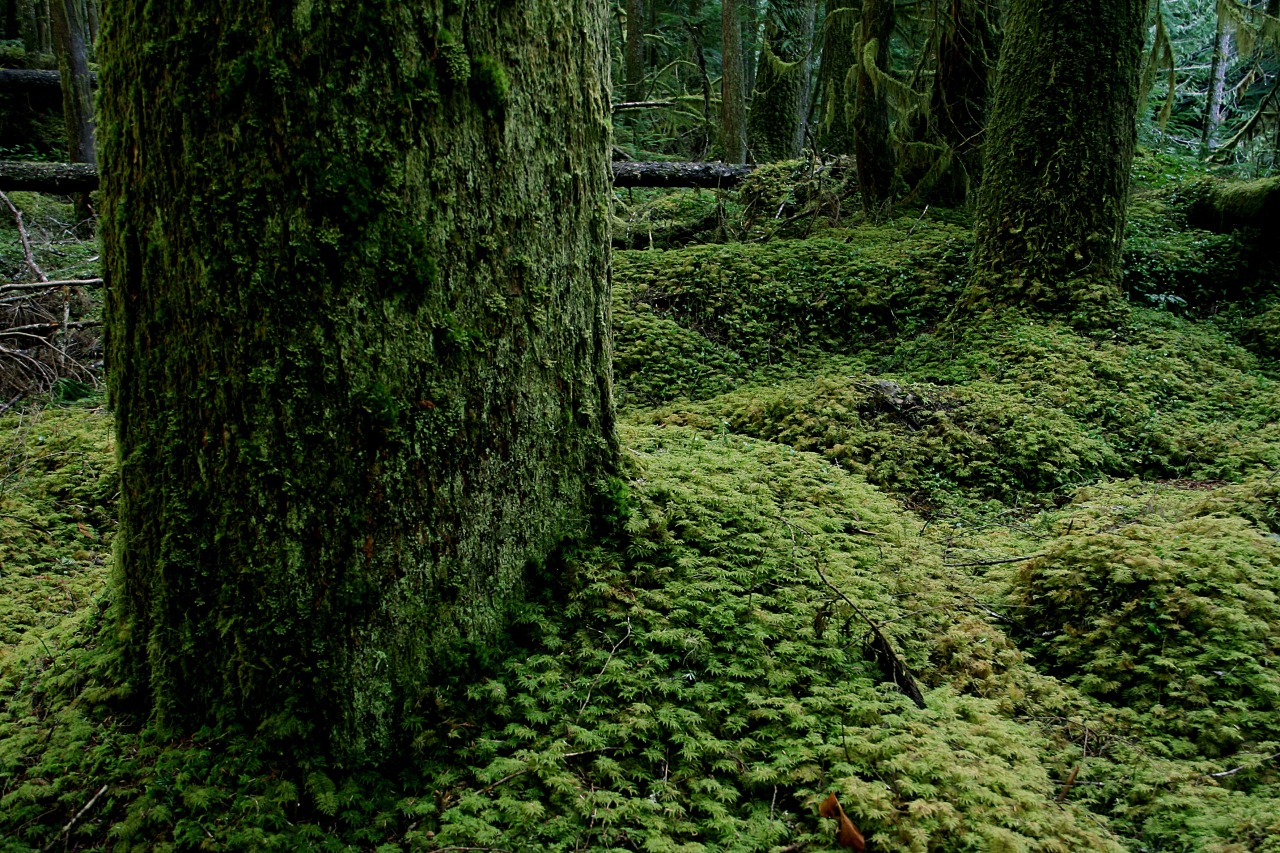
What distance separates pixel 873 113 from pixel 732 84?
15.5 feet

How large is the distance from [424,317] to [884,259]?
6.43 metres

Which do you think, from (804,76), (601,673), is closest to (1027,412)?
(601,673)

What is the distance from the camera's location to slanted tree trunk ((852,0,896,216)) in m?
8.47

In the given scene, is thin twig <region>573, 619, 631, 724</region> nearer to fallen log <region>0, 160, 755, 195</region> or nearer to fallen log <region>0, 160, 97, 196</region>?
fallen log <region>0, 160, 755, 195</region>

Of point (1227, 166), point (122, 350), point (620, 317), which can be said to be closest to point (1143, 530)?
point (122, 350)

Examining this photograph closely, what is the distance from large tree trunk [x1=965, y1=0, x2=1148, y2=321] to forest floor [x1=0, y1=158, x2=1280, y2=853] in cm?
160

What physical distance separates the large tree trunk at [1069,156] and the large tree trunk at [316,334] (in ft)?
17.5

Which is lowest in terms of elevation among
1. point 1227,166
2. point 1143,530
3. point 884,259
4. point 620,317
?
point 1143,530

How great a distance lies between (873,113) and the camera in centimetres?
884

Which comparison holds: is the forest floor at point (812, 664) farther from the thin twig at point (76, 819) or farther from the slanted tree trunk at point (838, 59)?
the slanted tree trunk at point (838, 59)

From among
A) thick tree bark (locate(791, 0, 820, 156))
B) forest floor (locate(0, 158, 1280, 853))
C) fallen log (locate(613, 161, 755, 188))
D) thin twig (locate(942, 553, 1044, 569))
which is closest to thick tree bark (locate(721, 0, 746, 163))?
thick tree bark (locate(791, 0, 820, 156))

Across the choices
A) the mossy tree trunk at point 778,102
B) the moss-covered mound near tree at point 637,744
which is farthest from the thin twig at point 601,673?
the mossy tree trunk at point 778,102

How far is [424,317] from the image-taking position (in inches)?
82.0

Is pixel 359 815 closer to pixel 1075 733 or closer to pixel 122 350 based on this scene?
pixel 122 350
